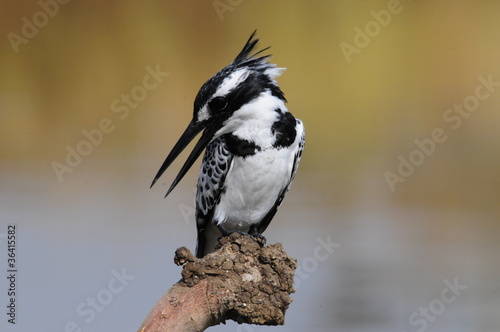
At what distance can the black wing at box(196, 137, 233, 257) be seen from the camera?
427 centimetres

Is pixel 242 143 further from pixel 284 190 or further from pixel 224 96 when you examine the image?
pixel 284 190

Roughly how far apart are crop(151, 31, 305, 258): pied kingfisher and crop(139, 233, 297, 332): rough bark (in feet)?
2.34

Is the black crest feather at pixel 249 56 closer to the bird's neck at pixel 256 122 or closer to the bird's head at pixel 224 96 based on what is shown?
the bird's head at pixel 224 96

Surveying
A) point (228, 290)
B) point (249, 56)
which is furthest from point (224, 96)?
point (228, 290)

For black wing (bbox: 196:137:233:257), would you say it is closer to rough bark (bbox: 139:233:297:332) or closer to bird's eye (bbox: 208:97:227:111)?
bird's eye (bbox: 208:97:227:111)

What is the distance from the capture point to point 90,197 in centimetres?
783

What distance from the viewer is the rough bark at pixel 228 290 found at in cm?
330

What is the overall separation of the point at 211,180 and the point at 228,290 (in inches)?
41.2

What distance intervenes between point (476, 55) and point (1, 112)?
15.3 feet

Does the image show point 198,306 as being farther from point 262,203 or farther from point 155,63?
point 155,63

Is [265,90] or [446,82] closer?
[265,90]

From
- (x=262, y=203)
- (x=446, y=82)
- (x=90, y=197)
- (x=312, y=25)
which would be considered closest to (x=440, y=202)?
(x=446, y=82)

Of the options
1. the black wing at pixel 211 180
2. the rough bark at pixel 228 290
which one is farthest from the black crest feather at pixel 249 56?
the rough bark at pixel 228 290

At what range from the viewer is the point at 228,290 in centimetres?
339
